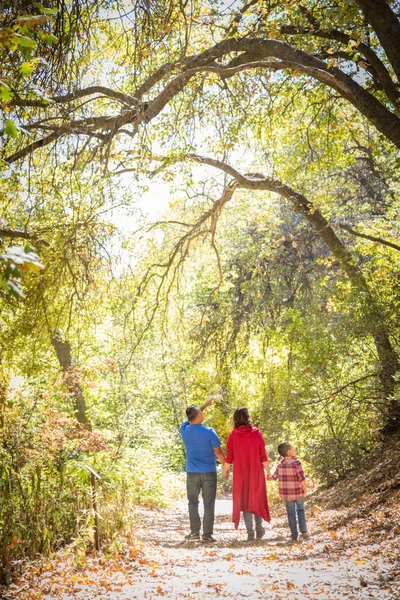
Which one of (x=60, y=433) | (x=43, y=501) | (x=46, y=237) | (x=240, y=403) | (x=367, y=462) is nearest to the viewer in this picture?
(x=43, y=501)

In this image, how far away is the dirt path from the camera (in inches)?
164

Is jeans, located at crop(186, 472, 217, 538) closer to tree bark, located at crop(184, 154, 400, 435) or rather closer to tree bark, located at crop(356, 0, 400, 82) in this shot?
tree bark, located at crop(184, 154, 400, 435)

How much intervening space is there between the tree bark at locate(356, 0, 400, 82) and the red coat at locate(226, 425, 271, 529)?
15.2 ft

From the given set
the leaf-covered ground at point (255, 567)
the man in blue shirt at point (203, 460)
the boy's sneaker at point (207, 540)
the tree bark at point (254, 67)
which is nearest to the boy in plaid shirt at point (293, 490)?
the leaf-covered ground at point (255, 567)

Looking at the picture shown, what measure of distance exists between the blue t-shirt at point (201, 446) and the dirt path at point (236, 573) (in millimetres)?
982

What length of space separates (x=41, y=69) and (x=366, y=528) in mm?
5536

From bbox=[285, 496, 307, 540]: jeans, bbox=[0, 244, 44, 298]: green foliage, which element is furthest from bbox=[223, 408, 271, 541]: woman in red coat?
bbox=[0, 244, 44, 298]: green foliage

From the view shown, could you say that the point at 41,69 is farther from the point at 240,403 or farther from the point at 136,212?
the point at 240,403

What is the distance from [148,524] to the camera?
10758 mm

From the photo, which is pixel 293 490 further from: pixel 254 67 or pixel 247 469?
pixel 254 67

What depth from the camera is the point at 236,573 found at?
5039 millimetres

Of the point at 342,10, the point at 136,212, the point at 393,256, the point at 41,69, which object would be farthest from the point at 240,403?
the point at 41,69

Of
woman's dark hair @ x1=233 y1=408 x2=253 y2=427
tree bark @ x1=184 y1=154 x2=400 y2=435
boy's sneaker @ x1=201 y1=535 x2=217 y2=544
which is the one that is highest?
tree bark @ x1=184 y1=154 x2=400 y2=435

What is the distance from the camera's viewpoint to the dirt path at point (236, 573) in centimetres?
416
